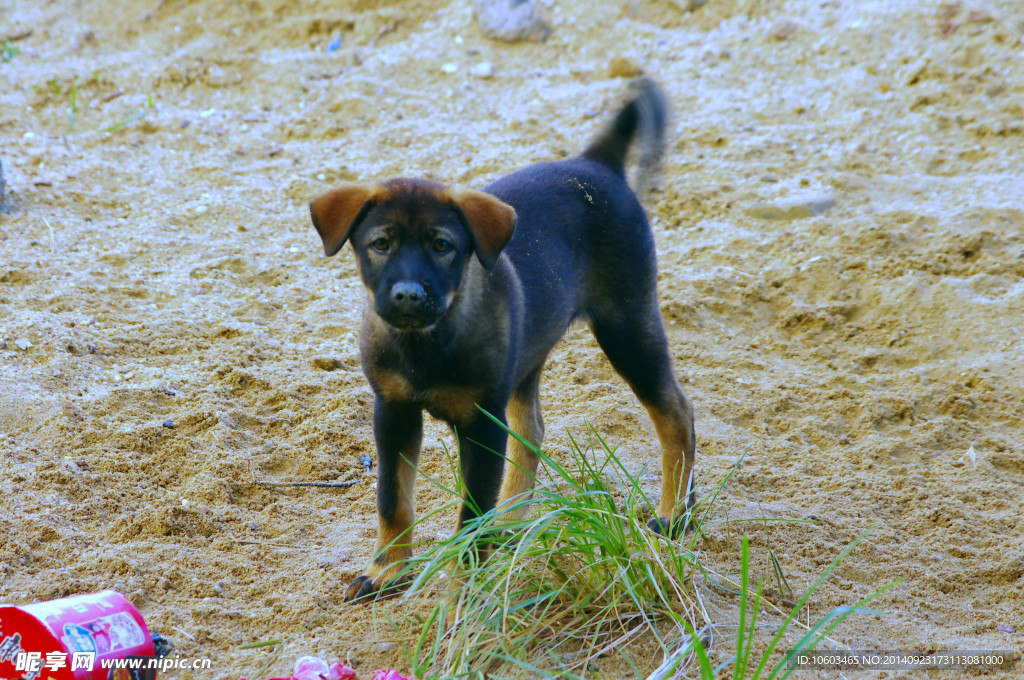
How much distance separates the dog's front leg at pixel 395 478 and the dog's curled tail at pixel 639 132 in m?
1.48

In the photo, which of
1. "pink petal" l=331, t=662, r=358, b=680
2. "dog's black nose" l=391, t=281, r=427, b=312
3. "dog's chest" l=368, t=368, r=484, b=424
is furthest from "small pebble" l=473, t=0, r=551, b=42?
"pink petal" l=331, t=662, r=358, b=680

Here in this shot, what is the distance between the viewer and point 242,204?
638 cm

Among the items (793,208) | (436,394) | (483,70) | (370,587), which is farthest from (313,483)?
(483,70)

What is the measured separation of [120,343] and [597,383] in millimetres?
2365

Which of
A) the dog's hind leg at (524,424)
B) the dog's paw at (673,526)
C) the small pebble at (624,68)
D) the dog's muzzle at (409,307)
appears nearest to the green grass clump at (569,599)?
the dog's paw at (673,526)

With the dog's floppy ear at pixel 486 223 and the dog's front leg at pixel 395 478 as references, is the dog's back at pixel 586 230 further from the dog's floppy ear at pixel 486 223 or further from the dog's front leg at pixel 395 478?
the dog's front leg at pixel 395 478

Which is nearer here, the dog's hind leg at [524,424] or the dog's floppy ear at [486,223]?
the dog's floppy ear at [486,223]

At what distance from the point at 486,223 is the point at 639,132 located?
1.18 m

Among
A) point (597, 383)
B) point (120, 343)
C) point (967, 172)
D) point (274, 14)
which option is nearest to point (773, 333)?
point (597, 383)

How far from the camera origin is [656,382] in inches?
158

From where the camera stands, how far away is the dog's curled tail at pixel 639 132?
13.4 ft

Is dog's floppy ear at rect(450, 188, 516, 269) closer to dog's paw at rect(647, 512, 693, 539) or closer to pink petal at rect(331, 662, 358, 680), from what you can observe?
dog's paw at rect(647, 512, 693, 539)

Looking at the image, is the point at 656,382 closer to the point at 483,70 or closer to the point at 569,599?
the point at 569,599

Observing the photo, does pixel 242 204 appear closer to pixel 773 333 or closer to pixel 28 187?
pixel 28 187
